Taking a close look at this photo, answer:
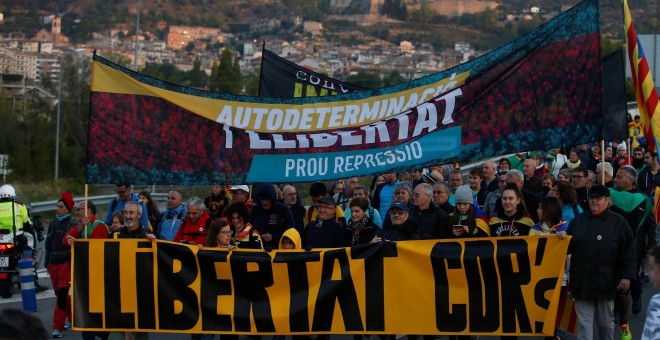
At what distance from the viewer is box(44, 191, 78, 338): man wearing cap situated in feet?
37.6

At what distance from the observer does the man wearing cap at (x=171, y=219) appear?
12477 mm

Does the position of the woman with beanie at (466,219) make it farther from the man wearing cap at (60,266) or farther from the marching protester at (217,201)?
the marching protester at (217,201)

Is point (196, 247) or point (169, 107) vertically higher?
point (169, 107)

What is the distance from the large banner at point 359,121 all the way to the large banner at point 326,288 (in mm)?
681

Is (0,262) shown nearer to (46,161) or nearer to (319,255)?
(319,255)

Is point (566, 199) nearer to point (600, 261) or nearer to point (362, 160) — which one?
point (600, 261)

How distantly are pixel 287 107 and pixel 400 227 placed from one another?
4.63ft

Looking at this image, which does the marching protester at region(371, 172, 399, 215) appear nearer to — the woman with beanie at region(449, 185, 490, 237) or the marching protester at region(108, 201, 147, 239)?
the woman with beanie at region(449, 185, 490, 237)

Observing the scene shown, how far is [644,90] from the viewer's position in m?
10.0

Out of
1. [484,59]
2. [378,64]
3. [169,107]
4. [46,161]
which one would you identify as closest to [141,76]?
[169,107]

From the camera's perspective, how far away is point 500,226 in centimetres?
1001

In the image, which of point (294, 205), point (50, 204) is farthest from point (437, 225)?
point (50, 204)

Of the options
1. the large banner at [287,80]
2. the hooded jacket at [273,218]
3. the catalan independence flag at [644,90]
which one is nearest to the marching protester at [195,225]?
the hooded jacket at [273,218]

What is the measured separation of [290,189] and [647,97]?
15.5ft
